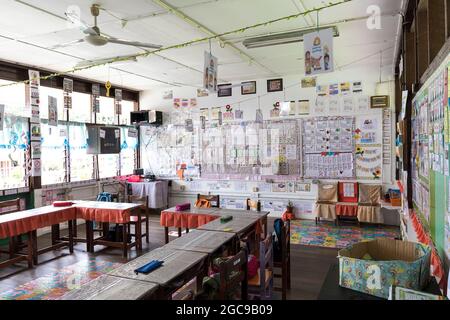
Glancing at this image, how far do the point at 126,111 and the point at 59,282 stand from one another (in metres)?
5.40

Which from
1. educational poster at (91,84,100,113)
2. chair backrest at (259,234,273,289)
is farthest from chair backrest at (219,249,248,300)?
educational poster at (91,84,100,113)

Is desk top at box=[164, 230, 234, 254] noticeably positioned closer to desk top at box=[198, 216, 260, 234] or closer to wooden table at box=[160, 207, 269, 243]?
desk top at box=[198, 216, 260, 234]

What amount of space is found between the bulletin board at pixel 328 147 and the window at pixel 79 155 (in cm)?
469

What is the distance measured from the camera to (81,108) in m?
7.40

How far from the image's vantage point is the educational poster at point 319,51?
3.32 meters

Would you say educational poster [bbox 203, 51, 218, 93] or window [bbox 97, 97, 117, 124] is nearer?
educational poster [bbox 203, 51, 218, 93]

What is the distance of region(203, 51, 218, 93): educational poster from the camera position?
4.10 m

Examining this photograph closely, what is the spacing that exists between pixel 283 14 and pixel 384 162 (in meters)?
4.11

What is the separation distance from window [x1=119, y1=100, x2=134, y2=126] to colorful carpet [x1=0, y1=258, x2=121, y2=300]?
4.36 m

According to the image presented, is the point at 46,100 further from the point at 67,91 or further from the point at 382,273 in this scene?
the point at 382,273

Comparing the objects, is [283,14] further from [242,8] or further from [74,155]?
[74,155]

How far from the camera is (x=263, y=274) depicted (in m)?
2.89

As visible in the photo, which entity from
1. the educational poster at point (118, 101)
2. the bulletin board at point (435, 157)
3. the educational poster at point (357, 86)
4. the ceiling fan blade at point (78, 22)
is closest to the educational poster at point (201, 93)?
the educational poster at point (118, 101)
